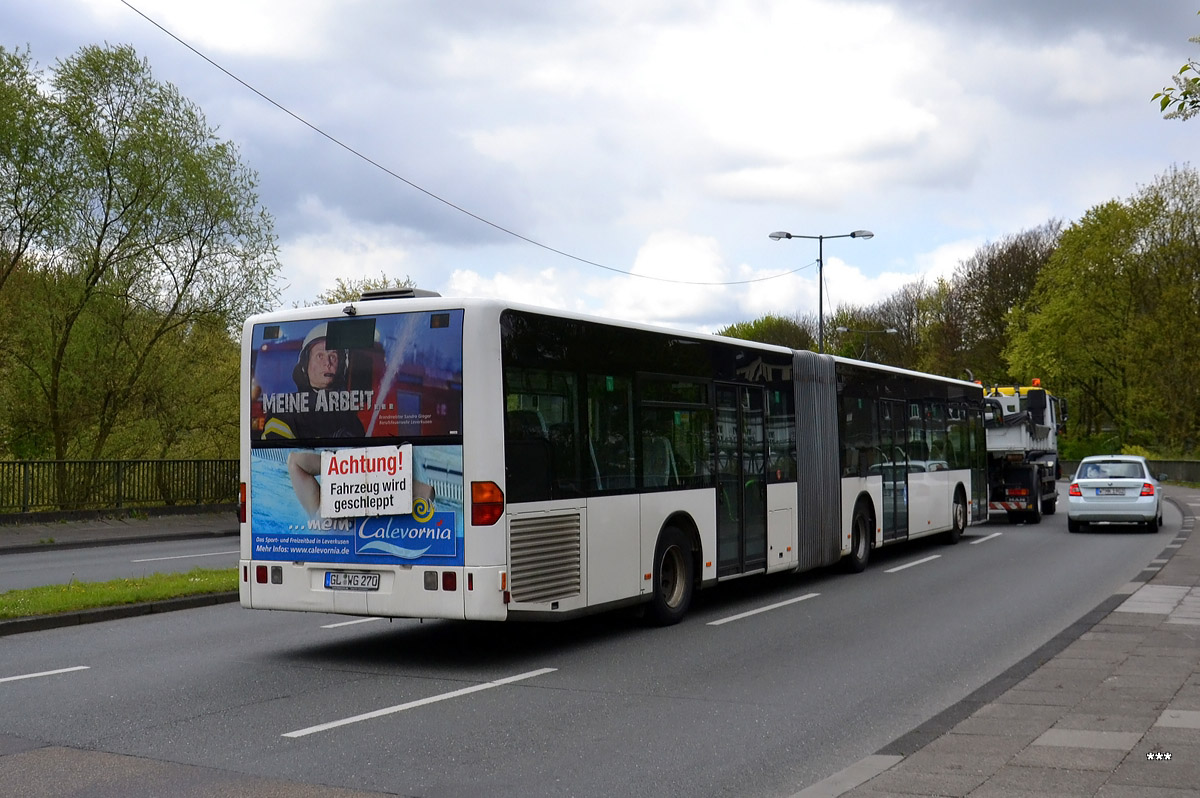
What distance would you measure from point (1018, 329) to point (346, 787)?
6916 centimetres

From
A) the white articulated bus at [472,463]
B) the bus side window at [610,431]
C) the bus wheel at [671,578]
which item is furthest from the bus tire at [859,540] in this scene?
the bus side window at [610,431]

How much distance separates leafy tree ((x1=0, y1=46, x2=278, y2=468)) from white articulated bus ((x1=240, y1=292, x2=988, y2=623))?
21208 millimetres

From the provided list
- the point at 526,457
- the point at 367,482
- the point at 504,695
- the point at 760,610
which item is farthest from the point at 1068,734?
the point at 760,610

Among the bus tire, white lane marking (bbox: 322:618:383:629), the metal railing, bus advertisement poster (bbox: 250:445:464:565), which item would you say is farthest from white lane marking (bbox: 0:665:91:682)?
the metal railing

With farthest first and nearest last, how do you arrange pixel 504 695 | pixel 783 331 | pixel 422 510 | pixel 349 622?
pixel 783 331
pixel 349 622
pixel 422 510
pixel 504 695

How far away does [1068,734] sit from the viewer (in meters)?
6.95

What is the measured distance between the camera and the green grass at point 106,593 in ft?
41.0

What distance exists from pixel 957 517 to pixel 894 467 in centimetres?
431

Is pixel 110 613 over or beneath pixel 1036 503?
beneath

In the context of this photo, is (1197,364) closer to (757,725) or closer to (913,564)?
(913,564)

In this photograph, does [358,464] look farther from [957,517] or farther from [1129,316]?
[1129,316]

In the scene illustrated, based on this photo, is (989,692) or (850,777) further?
(989,692)

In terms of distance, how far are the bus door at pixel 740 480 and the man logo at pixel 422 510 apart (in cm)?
428

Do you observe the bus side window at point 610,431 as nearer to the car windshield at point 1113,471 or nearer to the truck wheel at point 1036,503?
the car windshield at point 1113,471
